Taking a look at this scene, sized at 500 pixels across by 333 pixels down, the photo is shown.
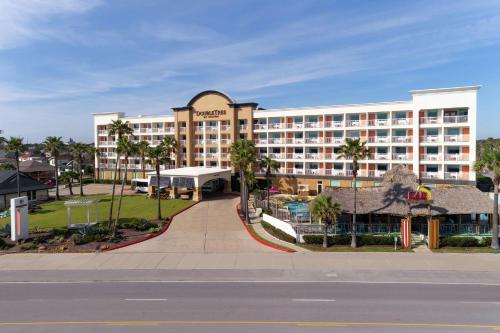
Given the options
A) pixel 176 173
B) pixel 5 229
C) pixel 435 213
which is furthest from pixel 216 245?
pixel 176 173

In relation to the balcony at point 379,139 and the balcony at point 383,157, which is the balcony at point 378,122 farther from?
the balcony at point 383,157

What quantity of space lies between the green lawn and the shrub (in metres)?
34.0

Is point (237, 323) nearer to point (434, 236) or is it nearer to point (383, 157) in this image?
point (434, 236)

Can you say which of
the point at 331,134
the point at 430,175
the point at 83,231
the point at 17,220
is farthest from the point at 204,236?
the point at 430,175

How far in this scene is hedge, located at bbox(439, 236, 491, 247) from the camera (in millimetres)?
34031

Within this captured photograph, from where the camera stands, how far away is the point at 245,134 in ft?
242

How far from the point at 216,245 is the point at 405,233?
18316mm

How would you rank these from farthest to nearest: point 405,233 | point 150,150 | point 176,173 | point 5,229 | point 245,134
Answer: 1. point 245,134
2. point 176,173
3. point 150,150
4. point 5,229
5. point 405,233

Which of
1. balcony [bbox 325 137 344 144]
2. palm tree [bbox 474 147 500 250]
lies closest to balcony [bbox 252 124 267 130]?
balcony [bbox 325 137 344 144]

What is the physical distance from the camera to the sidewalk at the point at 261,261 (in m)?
28.7

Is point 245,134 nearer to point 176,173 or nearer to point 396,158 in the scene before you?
point 176,173

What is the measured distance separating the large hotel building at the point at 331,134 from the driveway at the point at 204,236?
→ 836 inches

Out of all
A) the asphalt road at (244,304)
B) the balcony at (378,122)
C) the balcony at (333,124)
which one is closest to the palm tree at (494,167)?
the asphalt road at (244,304)

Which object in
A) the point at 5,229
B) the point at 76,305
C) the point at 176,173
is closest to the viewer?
the point at 76,305
